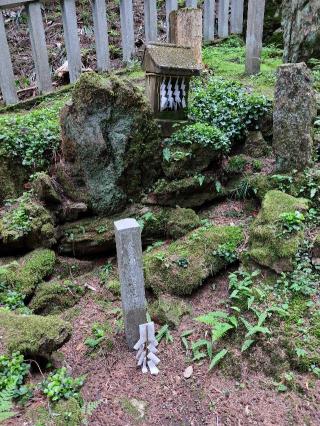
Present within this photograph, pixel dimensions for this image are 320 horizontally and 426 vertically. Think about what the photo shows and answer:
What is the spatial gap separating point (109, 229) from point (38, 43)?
4.00m

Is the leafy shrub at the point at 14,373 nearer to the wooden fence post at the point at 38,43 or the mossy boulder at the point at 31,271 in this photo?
the mossy boulder at the point at 31,271

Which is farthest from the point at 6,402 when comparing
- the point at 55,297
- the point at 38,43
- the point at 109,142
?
the point at 38,43

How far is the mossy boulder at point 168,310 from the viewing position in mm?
4090

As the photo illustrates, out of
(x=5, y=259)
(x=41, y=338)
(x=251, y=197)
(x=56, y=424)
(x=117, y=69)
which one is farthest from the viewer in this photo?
(x=117, y=69)

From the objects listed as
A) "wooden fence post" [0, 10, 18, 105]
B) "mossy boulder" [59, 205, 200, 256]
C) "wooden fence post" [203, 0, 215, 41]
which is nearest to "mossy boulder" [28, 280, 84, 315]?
"mossy boulder" [59, 205, 200, 256]

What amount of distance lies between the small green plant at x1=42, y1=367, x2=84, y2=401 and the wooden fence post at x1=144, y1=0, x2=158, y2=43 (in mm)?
7246

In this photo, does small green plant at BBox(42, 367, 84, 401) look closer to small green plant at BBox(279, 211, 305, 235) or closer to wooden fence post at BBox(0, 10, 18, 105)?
small green plant at BBox(279, 211, 305, 235)

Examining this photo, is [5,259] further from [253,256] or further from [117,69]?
[117,69]

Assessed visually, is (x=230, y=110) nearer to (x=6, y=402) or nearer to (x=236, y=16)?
(x=6, y=402)

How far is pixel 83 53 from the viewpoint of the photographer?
32.0ft

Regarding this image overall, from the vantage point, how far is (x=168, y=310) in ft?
13.7

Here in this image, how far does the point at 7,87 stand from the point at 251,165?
465 cm

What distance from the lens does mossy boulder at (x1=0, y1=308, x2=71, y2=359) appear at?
3.40m

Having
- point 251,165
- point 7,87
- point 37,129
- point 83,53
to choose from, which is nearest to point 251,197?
point 251,165
